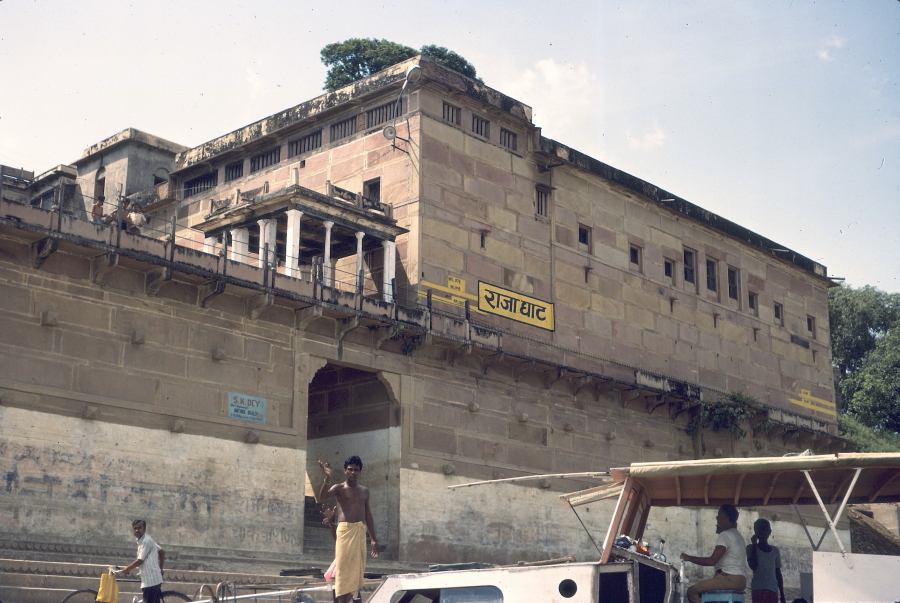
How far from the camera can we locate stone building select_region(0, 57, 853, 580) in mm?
19469

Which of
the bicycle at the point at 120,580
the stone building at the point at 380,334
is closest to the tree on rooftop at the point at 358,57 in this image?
the stone building at the point at 380,334

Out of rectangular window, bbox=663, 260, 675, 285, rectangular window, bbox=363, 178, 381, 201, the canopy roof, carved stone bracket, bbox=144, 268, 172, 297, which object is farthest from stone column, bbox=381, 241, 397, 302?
the canopy roof

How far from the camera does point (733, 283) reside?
36375mm

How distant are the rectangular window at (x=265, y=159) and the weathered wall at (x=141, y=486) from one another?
991cm

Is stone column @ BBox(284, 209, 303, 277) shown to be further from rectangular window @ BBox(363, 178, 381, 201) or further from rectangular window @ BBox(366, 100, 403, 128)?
rectangular window @ BBox(366, 100, 403, 128)

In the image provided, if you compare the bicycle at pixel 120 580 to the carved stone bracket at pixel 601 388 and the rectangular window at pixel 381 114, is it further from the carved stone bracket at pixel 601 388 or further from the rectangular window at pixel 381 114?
the carved stone bracket at pixel 601 388

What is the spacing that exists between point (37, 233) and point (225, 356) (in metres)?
4.45

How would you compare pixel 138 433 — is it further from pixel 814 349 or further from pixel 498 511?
pixel 814 349

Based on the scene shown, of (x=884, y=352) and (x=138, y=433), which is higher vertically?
(x=884, y=352)

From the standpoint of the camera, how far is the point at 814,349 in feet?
130

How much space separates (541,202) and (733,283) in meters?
10.1

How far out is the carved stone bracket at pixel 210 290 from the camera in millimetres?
21344

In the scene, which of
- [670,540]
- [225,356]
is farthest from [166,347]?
[670,540]

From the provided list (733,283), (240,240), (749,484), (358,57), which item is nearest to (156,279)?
(240,240)
